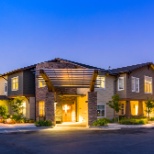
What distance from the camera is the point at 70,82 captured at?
93.4 ft

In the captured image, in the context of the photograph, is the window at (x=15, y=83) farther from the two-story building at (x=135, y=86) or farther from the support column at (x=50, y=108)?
the two-story building at (x=135, y=86)

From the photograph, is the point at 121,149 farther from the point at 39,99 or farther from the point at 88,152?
the point at 39,99

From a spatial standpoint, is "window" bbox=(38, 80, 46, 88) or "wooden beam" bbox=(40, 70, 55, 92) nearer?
"wooden beam" bbox=(40, 70, 55, 92)

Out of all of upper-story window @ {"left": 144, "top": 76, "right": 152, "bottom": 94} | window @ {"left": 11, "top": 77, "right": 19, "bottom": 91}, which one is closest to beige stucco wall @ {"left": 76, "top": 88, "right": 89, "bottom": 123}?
window @ {"left": 11, "top": 77, "right": 19, "bottom": 91}

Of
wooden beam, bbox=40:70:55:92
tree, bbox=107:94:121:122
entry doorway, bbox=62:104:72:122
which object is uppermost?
wooden beam, bbox=40:70:55:92

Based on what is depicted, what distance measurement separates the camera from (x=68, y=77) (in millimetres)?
26484

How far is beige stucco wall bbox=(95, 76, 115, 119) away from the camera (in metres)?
34.8

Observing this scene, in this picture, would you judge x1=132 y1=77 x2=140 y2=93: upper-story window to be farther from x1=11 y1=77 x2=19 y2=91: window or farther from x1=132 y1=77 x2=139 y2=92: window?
x1=11 y1=77 x2=19 y2=91: window

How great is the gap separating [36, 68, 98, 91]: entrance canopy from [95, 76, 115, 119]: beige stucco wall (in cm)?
585

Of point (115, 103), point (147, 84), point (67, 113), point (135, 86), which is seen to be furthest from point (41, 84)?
point (147, 84)

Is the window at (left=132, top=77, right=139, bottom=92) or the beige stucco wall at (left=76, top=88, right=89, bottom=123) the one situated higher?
the window at (left=132, top=77, right=139, bottom=92)

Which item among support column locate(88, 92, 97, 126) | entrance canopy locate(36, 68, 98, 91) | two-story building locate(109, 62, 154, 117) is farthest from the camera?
two-story building locate(109, 62, 154, 117)

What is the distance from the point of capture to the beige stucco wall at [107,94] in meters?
34.8

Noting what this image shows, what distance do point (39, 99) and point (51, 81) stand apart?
7337 mm
